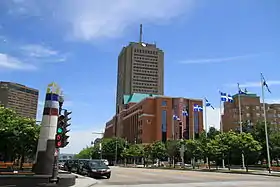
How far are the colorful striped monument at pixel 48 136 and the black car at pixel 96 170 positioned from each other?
5794 millimetres

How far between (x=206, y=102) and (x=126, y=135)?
325 feet

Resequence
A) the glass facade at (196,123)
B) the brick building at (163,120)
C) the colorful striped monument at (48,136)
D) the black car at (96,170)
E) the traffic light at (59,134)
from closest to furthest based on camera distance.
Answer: the traffic light at (59,134) → the colorful striped monument at (48,136) → the black car at (96,170) → the brick building at (163,120) → the glass facade at (196,123)

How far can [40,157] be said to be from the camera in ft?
80.3

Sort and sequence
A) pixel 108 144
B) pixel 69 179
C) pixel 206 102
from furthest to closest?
pixel 108 144 < pixel 206 102 < pixel 69 179

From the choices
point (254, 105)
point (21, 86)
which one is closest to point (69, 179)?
point (21, 86)

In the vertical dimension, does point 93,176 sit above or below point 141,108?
below

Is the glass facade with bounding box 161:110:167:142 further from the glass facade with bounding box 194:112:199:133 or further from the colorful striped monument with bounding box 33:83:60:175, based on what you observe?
the colorful striped monument with bounding box 33:83:60:175

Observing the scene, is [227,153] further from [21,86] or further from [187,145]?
[21,86]

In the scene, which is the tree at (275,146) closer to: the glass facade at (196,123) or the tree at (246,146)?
the tree at (246,146)

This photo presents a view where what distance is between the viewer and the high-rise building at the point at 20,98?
72.3 meters

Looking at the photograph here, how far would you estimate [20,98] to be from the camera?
3051 inches

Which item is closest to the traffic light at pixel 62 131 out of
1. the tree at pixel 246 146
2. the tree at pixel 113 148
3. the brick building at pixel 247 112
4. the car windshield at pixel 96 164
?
the car windshield at pixel 96 164

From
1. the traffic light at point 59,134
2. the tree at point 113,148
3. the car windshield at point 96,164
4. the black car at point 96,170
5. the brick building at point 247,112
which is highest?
the brick building at point 247,112

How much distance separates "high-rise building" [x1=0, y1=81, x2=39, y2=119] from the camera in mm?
72312
